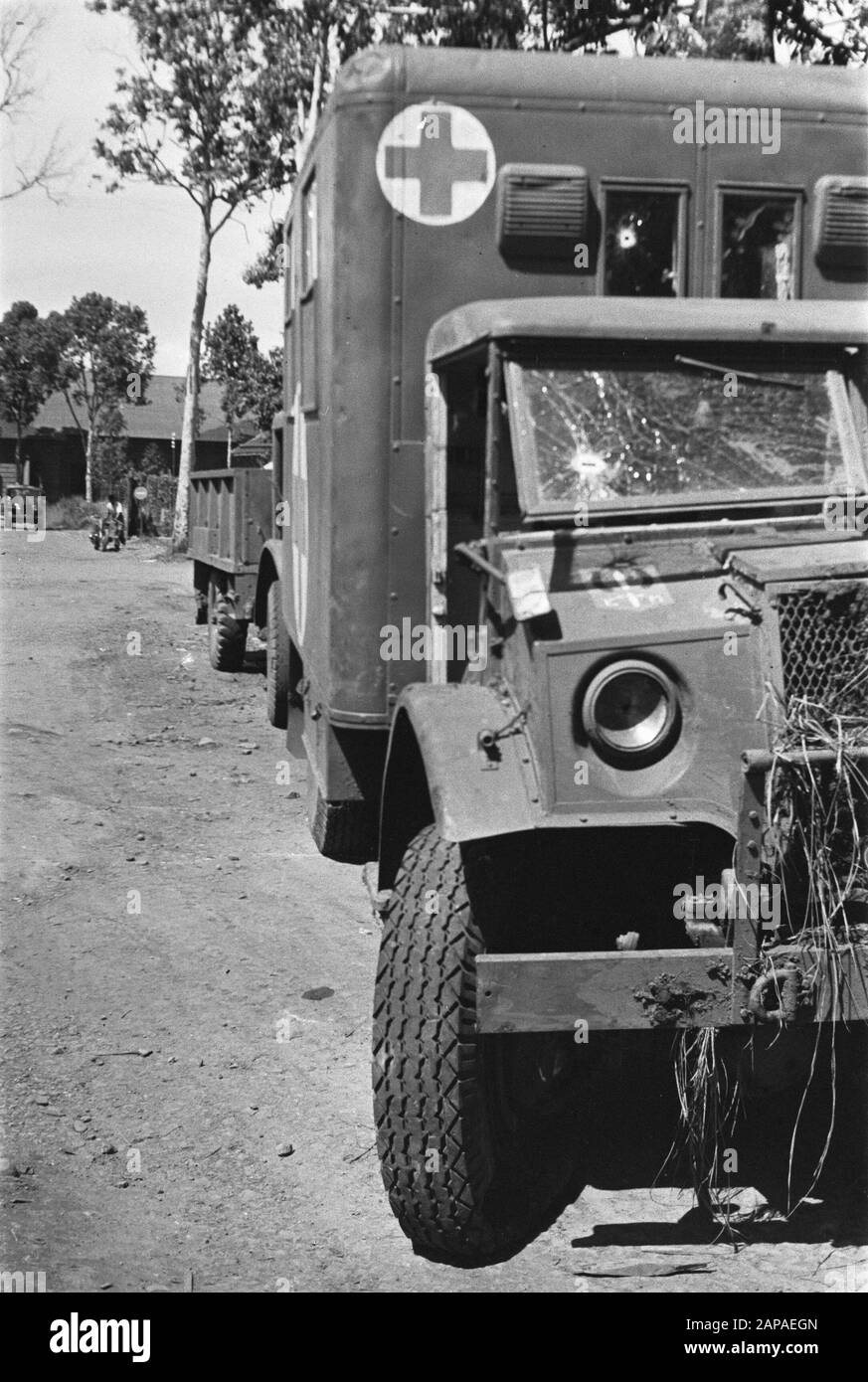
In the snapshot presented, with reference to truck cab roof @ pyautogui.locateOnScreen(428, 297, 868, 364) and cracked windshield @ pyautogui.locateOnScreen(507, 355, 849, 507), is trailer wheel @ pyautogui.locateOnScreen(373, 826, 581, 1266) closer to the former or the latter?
cracked windshield @ pyautogui.locateOnScreen(507, 355, 849, 507)

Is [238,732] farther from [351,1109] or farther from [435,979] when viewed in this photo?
[435,979]

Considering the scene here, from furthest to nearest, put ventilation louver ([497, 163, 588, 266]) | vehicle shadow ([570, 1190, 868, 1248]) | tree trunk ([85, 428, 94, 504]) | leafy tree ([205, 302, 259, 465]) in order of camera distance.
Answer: tree trunk ([85, 428, 94, 504])
leafy tree ([205, 302, 259, 465])
ventilation louver ([497, 163, 588, 266])
vehicle shadow ([570, 1190, 868, 1248])

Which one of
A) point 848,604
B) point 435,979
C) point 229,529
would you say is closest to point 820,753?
point 848,604

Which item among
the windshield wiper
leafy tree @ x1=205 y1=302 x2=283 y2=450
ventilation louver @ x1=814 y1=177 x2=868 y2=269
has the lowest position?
the windshield wiper

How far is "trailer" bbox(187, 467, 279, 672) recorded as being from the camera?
1284 cm

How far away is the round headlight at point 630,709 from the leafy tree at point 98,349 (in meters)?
50.2

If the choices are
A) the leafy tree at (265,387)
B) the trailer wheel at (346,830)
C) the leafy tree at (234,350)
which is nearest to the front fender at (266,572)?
A: the trailer wheel at (346,830)

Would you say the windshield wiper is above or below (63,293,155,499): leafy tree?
below

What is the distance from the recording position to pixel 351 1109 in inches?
194

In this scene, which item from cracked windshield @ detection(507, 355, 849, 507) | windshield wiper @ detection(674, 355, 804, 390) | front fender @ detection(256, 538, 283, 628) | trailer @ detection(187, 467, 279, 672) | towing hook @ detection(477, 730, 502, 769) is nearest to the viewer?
towing hook @ detection(477, 730, 502, 769)

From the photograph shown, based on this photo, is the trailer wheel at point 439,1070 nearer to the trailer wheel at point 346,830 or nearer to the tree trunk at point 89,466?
the trailer wheel at point 346,830

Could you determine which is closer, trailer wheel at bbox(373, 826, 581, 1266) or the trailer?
trailer wheel at bbox(373, 826, 581, 1266)

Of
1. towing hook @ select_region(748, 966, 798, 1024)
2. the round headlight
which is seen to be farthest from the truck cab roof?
towing hook @ select_region(748, 966, 798, 1024)
